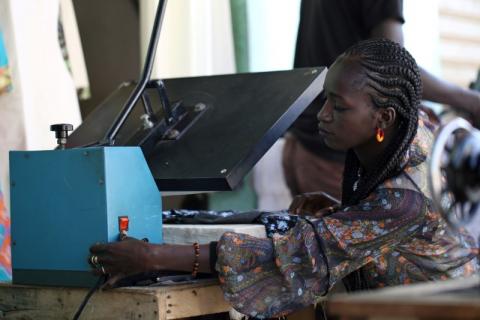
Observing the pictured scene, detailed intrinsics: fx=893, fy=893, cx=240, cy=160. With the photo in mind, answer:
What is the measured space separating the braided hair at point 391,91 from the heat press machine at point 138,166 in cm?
23

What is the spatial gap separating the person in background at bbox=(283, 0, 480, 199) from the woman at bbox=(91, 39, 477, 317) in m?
0.60

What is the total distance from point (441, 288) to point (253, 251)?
763 mm

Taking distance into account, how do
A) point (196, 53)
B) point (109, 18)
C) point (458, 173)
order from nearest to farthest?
point (458, 173) → point (196, 53) → point (109, 18)

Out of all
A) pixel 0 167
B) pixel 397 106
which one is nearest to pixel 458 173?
pixel 397 106

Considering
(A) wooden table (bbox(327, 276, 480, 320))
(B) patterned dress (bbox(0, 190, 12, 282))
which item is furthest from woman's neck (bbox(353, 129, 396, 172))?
(B) patterned dress (bbox(0, 190, 12, 282))

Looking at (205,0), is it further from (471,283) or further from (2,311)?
(471,283)

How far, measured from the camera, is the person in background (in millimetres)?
2732

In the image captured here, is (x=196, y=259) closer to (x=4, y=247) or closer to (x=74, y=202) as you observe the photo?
(x=74, y=202)

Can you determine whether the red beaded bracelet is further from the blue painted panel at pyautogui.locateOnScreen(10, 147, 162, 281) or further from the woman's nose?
the woman's nose

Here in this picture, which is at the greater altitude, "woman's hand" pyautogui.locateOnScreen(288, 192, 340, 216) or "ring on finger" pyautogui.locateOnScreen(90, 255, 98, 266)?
"woman's hand" pyautogui.locateOnScreen(288, 192, 340, 216)

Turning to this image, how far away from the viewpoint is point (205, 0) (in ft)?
12.6

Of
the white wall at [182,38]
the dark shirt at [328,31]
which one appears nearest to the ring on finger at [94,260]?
the dark shirt at [328,31]

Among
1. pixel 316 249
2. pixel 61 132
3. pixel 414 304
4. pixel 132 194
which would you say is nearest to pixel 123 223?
pixel 132 194

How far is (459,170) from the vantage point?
143cm
